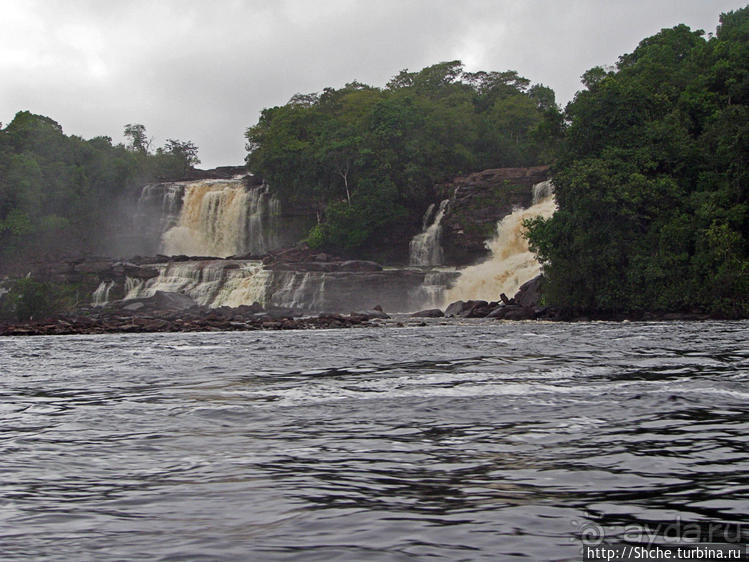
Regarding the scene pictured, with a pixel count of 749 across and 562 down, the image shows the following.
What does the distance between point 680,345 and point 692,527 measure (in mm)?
15067

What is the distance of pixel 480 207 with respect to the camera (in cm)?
5319

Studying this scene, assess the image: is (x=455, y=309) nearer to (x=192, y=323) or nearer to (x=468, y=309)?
(x=468, y=309)

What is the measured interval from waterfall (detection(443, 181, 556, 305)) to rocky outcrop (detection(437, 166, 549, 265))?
116 cm

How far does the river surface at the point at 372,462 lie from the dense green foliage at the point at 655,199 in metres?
21.0

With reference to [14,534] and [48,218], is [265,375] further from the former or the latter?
[48,218]

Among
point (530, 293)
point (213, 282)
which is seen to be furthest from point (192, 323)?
point (530, 293)

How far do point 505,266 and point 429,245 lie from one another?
8.67 metres

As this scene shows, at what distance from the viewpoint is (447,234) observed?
54000mm

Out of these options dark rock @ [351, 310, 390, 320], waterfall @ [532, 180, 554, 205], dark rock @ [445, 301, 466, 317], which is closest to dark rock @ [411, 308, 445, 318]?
dark rock @ [445, 301, 466, 317]

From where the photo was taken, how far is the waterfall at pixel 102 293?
52969 millimetres

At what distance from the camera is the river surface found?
14.3ft

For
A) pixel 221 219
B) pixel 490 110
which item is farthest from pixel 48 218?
pixel 490 110

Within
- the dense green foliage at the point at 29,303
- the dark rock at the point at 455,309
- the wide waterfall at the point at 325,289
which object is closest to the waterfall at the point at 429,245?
the wide waterfall at the point at 325,289

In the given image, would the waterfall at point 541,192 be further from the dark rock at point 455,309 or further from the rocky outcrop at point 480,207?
the dark rock at point 455,309
